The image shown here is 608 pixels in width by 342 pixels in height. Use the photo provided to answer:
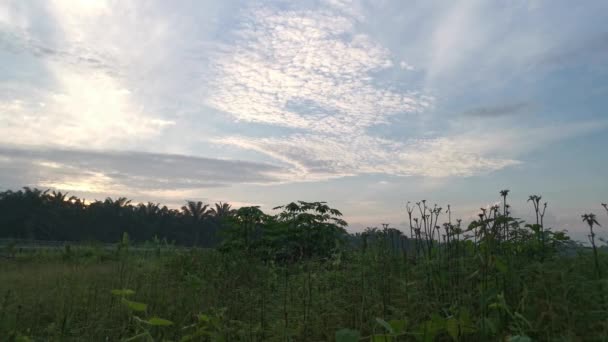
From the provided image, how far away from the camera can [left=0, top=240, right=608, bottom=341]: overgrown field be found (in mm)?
2807

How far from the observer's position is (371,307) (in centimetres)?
380

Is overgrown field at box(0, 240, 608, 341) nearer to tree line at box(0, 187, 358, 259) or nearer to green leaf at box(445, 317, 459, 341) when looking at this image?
green leaf at box(445, 317, 459, 341)

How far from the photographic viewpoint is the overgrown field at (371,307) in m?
2.81

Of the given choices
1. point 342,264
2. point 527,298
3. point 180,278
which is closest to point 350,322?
point 527,298

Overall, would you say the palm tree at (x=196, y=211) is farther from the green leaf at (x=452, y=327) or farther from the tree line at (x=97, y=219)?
the green leaf at (x=452, y=327)

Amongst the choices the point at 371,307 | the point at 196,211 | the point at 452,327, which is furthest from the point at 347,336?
the point at 196,211

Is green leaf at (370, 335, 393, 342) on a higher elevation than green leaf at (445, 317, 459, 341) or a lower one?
lower

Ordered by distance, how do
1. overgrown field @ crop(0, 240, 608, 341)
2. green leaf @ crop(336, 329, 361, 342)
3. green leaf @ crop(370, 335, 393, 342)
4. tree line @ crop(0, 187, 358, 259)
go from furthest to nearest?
tree line @ crop(0, 187, 358, 259) → overgrown field @ crop(0, 240, 608, 341) → green leaf @ crop(370, 335, 393, 342) → green leaf @ crop(336, 329, 361, 342)

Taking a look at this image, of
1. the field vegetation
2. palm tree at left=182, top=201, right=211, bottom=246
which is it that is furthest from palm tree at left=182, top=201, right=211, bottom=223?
the field vegetation

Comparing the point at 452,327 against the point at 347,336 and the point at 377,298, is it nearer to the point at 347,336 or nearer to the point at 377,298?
the point at 347,336

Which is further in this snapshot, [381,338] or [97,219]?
[97,219]

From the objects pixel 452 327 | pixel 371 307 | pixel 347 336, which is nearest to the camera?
pixel 347 336

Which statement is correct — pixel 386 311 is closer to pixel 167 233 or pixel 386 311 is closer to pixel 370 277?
pixel 370 277

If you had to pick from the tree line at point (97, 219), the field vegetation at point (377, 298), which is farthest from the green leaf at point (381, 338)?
the tree line at point (97, 219)
